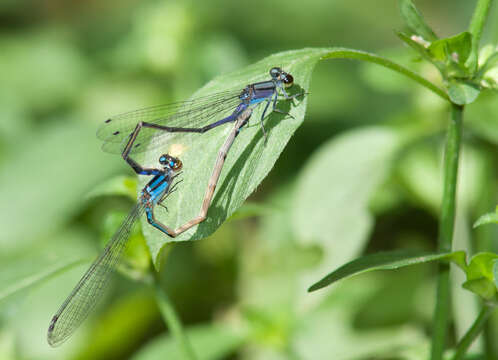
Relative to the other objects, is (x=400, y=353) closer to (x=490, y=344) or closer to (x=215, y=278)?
(x=490, y=344)

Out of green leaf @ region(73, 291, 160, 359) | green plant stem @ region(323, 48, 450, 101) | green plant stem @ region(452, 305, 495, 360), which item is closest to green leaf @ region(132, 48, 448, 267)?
green plant stem @ region(323, 48, 450, 101)

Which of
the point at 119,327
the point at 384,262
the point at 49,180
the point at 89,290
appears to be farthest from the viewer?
the point at 49,180

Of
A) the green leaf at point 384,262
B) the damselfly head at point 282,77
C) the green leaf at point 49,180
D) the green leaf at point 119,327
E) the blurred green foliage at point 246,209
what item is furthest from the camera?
the green leaf at point 49,180

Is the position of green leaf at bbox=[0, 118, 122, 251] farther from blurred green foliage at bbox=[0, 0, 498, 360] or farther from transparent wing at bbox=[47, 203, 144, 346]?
transparent wing at bbox=[47, 203, 144, 346]

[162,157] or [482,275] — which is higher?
[162,157]

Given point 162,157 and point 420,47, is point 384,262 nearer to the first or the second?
point 420,47

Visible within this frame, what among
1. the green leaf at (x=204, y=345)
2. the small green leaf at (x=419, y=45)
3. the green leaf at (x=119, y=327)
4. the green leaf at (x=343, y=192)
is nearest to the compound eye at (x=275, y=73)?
the small green leaf at (x=419, y=45)

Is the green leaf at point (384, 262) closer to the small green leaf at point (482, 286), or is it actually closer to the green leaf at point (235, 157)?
the small green leaf at point (482, 286)

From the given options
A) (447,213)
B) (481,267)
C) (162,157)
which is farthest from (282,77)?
(481,267)
